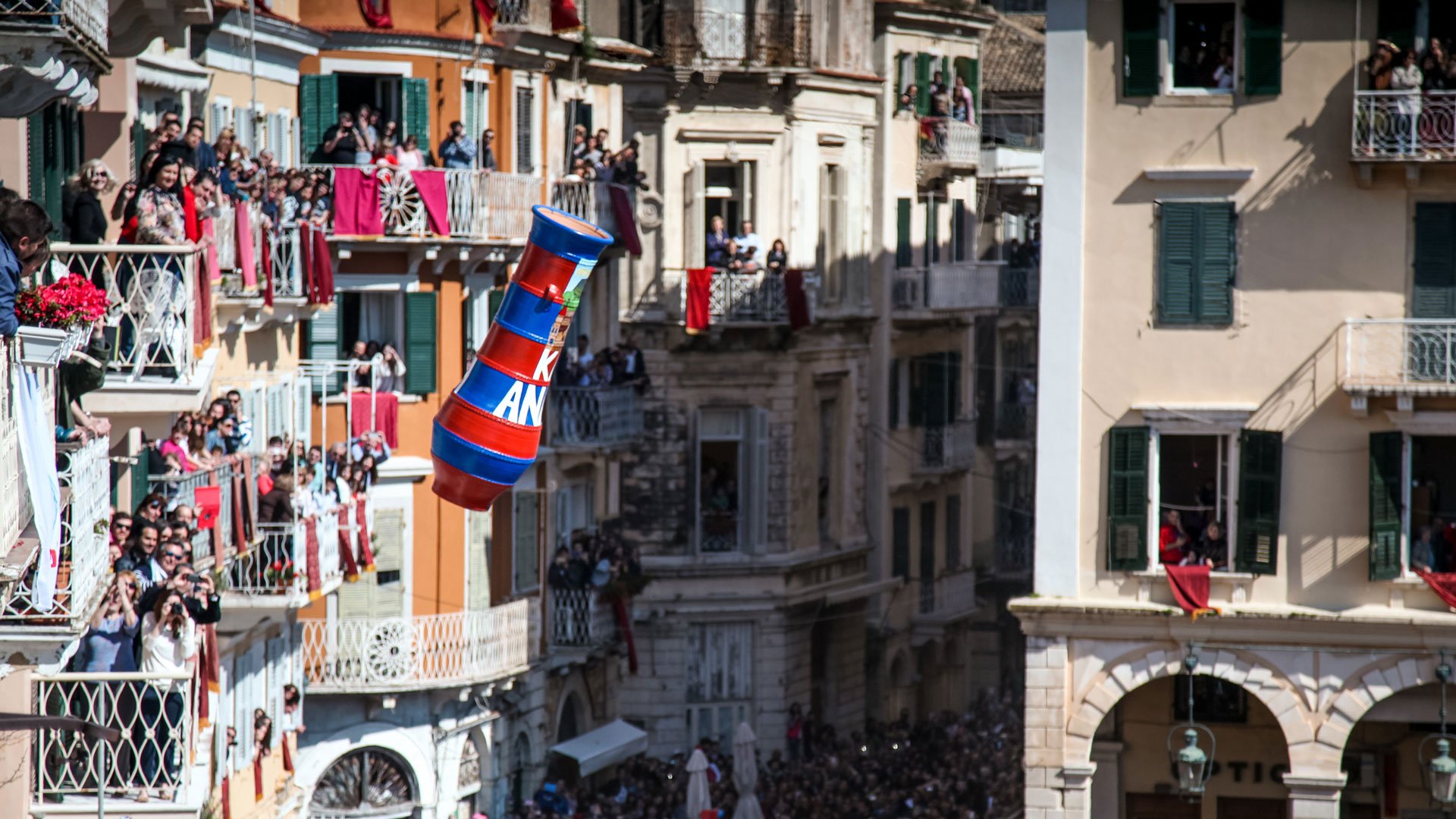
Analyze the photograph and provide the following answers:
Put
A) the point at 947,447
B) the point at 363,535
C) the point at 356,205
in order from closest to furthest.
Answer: the point at 363,535 < the point at 356,205 < the point at 947,447

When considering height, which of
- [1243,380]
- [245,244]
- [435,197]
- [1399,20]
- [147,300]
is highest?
[1399,20]

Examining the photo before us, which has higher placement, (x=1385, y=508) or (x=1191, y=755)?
(x=1385, y=508)

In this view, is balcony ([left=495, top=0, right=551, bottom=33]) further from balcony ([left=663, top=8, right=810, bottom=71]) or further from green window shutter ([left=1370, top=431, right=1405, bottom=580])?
green window shutter ([left=1370, top=431, right=1405, bottom=580])

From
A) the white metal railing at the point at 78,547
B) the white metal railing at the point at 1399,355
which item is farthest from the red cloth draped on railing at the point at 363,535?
the white metal railing at the point at 78,547

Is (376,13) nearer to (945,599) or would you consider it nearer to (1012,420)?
(945,599)

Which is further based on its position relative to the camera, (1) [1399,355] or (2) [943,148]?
(2) [943,148]

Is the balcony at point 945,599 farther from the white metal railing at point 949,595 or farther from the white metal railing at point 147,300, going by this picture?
the white metal railing at point 147,300

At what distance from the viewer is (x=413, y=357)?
1893 inches

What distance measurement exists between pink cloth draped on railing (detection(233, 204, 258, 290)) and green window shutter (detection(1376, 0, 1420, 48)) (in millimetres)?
14495

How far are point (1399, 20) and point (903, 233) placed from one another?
98.4 ft

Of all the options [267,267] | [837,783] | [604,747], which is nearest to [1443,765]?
[267,267]

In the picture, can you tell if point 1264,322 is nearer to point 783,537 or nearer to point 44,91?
point 44,91

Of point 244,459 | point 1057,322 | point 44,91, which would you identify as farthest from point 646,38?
point 44,91

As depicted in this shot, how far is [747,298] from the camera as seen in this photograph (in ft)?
200
